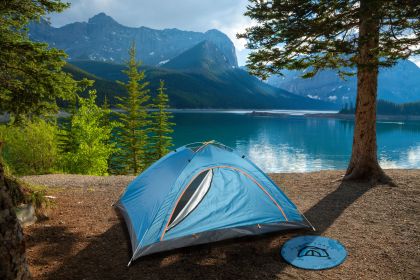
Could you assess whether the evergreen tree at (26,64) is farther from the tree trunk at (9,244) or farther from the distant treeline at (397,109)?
the distant treeline at (397,109)

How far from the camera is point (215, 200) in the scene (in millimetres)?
6469

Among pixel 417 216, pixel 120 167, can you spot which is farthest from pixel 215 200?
pixel 120 167

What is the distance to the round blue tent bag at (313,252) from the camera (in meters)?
5.41

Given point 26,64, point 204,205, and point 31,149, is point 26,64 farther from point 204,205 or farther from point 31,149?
point 31,149

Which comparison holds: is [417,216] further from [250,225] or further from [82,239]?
[82,239]

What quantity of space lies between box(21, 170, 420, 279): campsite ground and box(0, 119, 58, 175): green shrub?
15.1 m

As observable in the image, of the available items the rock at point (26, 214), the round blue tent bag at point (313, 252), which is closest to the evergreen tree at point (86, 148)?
the rock at point (26, 214)

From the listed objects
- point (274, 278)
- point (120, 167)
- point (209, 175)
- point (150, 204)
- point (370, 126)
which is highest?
point (370, 126)

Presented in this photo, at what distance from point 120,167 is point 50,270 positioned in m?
28.5

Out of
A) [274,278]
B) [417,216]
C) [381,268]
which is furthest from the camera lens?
[417,216]

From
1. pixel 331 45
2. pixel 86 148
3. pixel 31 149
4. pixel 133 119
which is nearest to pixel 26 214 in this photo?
pixel 331 45

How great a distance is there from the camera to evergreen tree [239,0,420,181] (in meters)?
9.07

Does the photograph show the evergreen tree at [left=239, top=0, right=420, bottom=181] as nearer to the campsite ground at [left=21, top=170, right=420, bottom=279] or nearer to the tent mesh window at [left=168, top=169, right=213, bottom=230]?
the campsite ground at [left=21, top=170, right=420, bottom=279]

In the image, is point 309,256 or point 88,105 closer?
point 309,256
